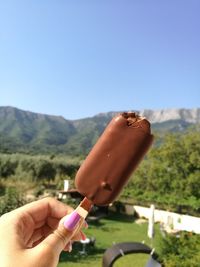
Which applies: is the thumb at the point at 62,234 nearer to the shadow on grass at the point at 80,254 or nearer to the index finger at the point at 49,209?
the index finger at the point at 49,209

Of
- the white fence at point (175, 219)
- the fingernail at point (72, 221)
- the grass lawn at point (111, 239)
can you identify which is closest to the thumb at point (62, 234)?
the fingernail at point (72, 221)

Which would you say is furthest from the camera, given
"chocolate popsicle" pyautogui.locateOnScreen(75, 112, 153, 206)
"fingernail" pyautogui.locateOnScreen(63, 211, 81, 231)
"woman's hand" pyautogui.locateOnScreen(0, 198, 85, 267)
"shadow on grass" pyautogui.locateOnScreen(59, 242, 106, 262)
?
"shadow on grass" pyautogui.locateOnScreen(59, 242, 106, 262)

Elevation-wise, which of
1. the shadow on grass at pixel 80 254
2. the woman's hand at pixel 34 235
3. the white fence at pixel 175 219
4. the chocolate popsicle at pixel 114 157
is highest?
the chocolate popsicle at pixel 114 157

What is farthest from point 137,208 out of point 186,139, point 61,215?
point 61,215

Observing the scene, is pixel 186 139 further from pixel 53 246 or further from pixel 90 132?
pixel 90 132

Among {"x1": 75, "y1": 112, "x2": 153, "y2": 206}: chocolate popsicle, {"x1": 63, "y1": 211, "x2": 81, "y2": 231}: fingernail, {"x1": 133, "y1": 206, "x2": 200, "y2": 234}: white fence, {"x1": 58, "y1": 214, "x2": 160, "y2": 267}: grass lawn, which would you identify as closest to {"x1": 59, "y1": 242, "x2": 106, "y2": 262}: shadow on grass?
{"x1": 58, "y1": 214, "x2": 160, "y2": 267}: grass lawn

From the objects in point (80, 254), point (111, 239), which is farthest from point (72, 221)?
point (111, 239)

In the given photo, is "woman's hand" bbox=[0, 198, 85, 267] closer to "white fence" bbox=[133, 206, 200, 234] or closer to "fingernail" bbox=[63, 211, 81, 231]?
"fingernail" bbox=[63, 211, 81, 231]
